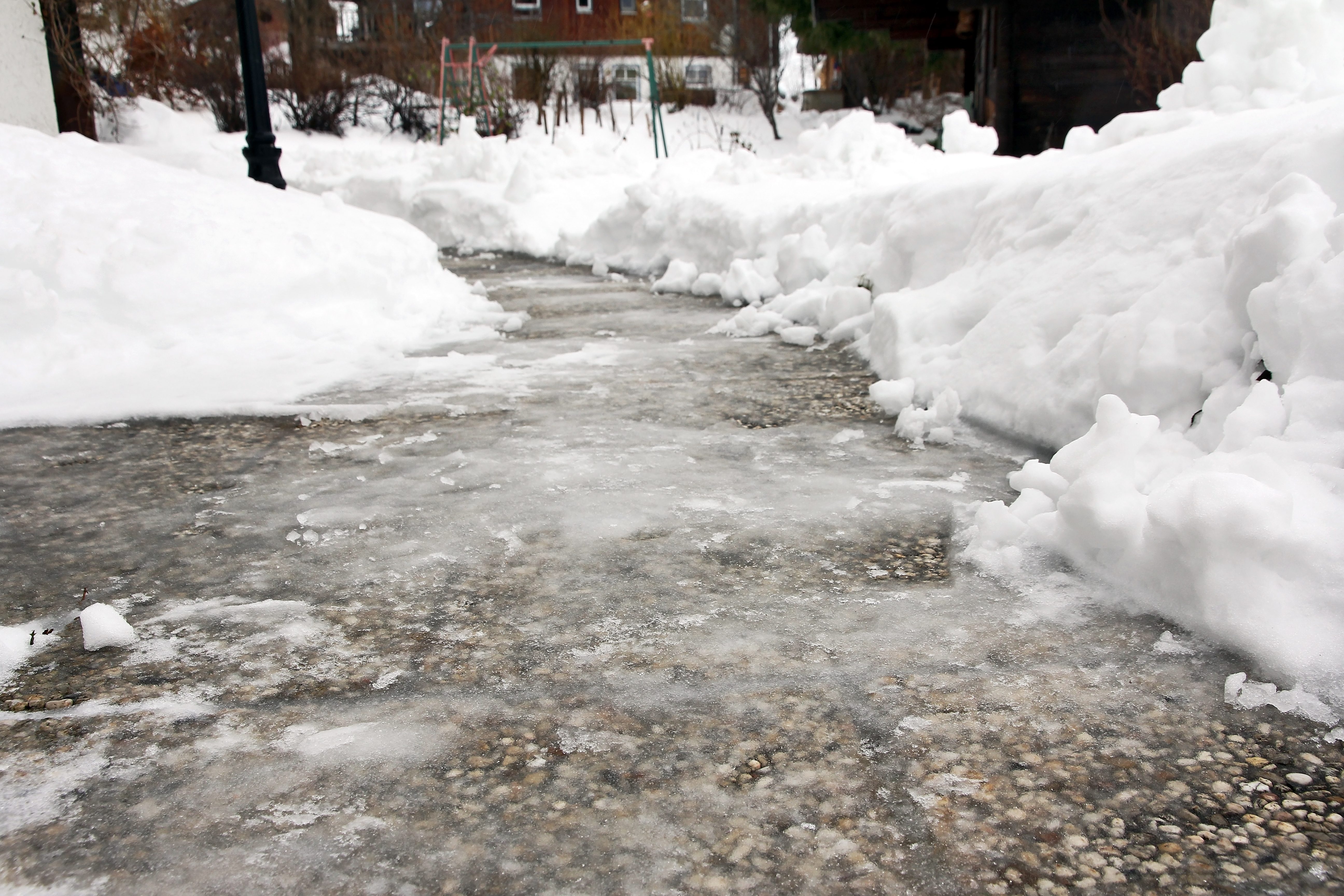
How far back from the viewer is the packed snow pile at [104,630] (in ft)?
6.81

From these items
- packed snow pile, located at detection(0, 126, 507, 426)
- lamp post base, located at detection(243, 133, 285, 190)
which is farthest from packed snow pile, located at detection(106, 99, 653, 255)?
packed snow pile, located at detection(0, 126, 507, 426)

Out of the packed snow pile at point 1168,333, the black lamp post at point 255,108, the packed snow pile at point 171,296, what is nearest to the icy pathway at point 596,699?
the packed snow pile at point 1168,333

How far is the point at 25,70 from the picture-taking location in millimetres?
7828

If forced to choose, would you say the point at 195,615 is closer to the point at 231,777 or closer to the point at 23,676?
the point at 23,676

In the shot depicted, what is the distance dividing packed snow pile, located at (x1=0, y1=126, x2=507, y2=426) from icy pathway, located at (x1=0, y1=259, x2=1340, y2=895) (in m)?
1.07

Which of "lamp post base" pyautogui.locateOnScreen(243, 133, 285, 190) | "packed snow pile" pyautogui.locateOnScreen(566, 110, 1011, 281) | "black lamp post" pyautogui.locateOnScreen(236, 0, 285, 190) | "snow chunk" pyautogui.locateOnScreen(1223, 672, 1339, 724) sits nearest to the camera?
"snow chunk" pyautogui.locateOnScreen(1223, 672, 1339, 724)

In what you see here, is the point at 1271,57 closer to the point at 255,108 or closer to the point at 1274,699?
the point at 1274,699

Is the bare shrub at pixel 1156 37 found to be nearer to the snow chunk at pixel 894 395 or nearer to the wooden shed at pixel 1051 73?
the wooden shed at pixel 1051 73

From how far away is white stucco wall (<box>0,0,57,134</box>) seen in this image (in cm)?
762

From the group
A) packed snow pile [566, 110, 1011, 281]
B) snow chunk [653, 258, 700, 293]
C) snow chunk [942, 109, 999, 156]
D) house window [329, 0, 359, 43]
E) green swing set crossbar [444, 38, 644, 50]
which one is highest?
house window [329, 0, 359, 43]

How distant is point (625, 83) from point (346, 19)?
7.68 metres

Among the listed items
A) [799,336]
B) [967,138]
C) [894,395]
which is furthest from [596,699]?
[967,138]

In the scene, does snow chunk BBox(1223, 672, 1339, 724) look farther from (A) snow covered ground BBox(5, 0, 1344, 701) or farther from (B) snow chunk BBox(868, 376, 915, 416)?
(B) snow chunk BBox(868, 376, 915, 416)

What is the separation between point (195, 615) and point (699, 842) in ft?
4.41
